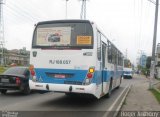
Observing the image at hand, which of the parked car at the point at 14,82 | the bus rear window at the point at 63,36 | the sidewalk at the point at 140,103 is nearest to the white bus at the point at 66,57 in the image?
the bus rear window at the point at 63,36

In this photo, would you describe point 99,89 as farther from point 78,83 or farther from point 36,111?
point 36,111

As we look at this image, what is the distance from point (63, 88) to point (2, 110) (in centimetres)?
237

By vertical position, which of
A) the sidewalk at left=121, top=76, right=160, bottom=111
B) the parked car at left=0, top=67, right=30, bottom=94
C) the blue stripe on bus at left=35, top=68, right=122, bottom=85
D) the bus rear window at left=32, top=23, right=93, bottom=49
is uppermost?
the bus rear window at left=32, top=23, right=93, bottom=49

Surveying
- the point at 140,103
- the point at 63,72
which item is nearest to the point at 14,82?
the point at 63,72

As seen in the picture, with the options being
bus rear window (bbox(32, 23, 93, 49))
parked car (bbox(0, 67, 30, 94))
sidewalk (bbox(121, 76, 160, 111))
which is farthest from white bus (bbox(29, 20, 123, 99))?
parked car (bbox(0, 67, 30, 94))

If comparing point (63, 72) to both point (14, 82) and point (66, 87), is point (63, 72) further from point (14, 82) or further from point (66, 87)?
point (14, 82)

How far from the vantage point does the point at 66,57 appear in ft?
40.9

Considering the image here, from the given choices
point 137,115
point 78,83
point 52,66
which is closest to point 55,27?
point 52,66

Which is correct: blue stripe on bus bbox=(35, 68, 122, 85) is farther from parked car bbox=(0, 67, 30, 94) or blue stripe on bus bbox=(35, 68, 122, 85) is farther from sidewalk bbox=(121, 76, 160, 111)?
parked car bbox=(0, 67, 30, 94)

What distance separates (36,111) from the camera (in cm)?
1127

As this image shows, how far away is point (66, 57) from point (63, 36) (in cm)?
84

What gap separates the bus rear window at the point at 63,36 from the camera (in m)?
12.4

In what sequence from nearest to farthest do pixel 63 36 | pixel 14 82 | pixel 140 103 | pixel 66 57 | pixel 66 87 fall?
pixel 66 87, pixel 66 57, pixel 63 36, pixel 140 103, pixel 14 82

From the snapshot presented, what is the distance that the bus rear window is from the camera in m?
12.4
